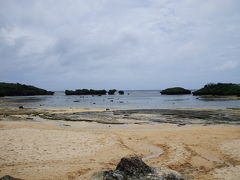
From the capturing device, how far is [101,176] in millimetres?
7613

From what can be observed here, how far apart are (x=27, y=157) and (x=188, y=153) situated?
760cm

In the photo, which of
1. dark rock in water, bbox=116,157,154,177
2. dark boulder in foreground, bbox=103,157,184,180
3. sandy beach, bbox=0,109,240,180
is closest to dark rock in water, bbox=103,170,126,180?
dark boulder in foreground, bbox=103,157,184,180

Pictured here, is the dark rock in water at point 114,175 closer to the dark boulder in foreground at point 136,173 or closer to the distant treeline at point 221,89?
the dark boulder in foreground at point 136,173

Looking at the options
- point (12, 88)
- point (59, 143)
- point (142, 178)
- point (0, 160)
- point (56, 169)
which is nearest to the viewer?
point (142, 178)

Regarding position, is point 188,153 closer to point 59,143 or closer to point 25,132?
point 59,143

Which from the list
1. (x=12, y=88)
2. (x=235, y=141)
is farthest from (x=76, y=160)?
(x=12, y=88)

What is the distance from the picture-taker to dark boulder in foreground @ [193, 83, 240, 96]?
274ft

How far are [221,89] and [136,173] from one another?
3555 inches

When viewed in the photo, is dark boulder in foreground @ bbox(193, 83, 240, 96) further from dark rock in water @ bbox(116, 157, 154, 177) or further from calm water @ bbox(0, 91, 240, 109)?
dark rock in water @ bbox(116, 157, 154, 177)

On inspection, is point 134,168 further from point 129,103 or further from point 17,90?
point 17,90

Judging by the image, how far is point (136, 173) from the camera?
7.48 meters

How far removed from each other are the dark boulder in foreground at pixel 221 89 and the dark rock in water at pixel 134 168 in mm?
81125

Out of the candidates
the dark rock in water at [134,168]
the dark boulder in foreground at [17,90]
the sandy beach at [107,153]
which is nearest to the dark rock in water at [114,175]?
the dark rock in water at [134,168]

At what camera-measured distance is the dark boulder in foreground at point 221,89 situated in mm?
83625
